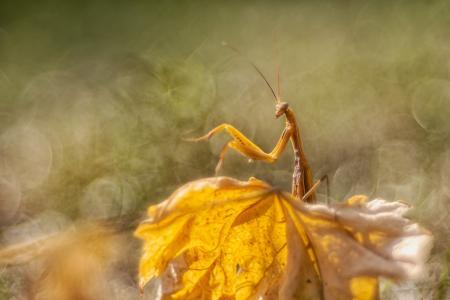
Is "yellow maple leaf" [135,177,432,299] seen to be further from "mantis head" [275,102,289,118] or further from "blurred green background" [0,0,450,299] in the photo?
"mantis head" [275,102,289,118]

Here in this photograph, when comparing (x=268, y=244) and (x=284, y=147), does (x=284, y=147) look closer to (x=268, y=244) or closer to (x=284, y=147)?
(x=284, y=147)

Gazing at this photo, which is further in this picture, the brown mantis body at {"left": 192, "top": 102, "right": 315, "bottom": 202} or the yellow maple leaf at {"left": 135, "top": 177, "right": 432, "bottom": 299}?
the brown mantis body at {"left": 192, "top": 102, "right": 315, "bottom": 202}

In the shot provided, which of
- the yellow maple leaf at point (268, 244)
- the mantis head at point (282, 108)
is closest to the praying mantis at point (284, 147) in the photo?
the mantis head at point (282, 108)

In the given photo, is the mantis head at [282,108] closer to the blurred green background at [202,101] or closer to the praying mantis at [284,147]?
the praying mantis at [284,147]

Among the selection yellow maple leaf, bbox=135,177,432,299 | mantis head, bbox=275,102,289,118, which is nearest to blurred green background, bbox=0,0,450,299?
yellow maple leaf, bbox=135,177,432,299

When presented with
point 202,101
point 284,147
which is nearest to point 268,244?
point 284,147
